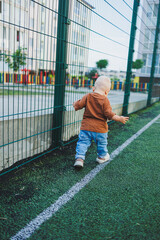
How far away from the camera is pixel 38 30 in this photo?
2844 millimetres

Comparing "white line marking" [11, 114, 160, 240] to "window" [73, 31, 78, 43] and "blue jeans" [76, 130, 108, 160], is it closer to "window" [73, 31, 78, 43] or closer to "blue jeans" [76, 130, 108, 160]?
"blue jeans" [76, 130, 108, 160]

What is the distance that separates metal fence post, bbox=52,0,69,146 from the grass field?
42 centimetres

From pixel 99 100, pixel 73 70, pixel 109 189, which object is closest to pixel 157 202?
pixel 109 189

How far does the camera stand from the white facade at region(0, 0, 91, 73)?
2.47 m

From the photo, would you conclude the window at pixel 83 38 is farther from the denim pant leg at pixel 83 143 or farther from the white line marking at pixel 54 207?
the white line marking at pixel 54 207

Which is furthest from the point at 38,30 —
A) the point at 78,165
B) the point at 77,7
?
the point at 78,165

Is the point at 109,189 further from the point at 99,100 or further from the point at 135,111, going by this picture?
the point at 135,111

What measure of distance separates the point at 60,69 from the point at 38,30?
2.55 ft

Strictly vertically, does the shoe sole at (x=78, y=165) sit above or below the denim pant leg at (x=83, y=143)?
below

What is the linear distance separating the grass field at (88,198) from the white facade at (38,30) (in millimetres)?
1379

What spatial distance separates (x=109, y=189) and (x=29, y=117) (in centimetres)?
151

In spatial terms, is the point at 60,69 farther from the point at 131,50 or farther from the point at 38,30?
the point at 131,50

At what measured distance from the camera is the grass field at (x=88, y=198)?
186 centimetres

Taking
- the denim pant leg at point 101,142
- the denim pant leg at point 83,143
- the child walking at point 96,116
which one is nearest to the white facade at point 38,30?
the child walking at point 96,116
